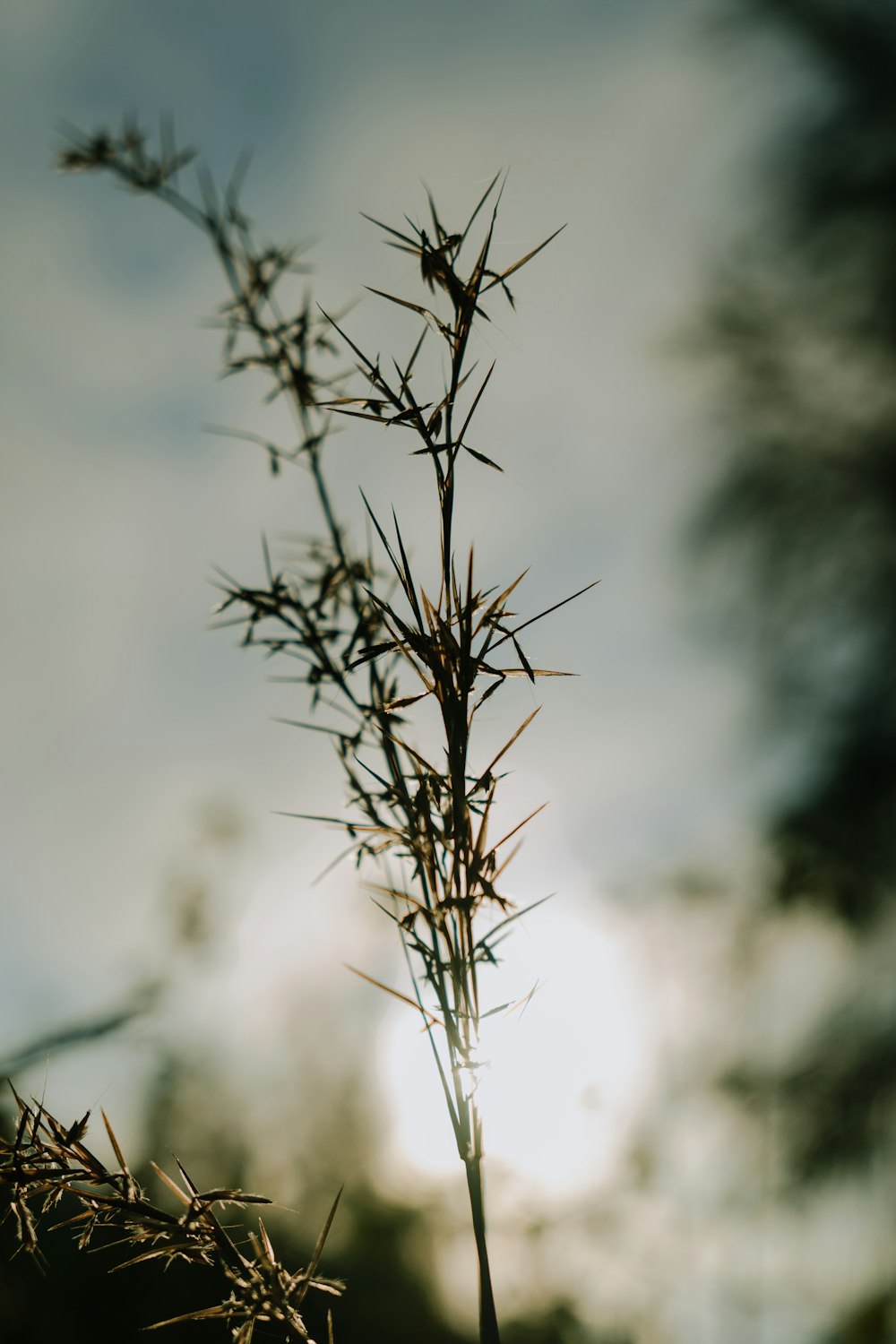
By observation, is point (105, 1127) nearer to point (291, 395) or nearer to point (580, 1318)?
point (291, 395)

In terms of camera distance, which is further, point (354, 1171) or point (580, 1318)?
point (354, 1171)

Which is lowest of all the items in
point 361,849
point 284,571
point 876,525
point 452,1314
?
point 452,1314

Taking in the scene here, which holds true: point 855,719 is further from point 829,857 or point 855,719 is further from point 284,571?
point 284,571

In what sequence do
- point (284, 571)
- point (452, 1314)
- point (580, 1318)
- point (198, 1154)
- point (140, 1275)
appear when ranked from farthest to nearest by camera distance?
point (452, 1314) < point (198, 1154) < point (580, 1318) < point (140, 1275) < point (284, 571)

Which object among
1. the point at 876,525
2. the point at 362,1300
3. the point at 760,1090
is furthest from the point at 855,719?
the point at 362,1300

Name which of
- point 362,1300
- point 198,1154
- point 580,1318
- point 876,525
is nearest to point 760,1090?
point 876,525

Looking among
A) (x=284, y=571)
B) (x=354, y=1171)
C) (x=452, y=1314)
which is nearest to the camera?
(x=284, y=571)

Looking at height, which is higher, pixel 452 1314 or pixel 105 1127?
pixel 105 1127
